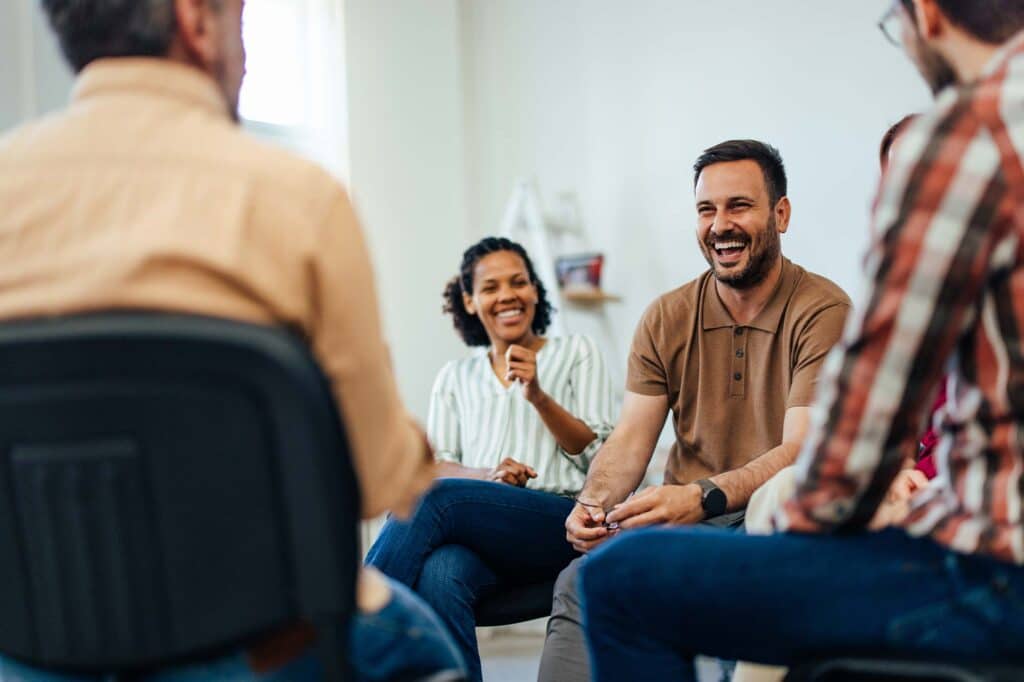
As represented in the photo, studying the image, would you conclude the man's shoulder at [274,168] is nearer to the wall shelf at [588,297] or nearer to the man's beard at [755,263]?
the man's beard at [755,263]

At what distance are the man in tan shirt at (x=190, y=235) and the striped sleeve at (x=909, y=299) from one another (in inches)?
15.8

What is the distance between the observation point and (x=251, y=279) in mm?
890

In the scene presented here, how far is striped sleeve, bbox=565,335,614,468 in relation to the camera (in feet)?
8.47

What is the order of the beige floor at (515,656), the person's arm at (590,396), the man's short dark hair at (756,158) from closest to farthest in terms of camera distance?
the man's short dark hair at (756,158) → the person's arm at (590,396) → the beige floor at (515,656)

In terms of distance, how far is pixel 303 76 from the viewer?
3662mm

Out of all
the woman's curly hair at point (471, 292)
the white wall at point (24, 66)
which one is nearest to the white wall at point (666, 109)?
the woman's curly hair at point (471, 292)

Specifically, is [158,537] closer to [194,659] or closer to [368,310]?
[194,659]

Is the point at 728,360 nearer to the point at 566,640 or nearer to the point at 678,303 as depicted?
the point at 678,303

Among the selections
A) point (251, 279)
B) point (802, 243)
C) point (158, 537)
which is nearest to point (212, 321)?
point (251, 279)

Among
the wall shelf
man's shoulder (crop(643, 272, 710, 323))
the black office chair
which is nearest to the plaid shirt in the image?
the black office chair

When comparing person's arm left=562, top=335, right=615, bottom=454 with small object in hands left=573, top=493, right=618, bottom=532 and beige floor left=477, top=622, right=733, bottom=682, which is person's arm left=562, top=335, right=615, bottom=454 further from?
beige floor left=477, top=622, right=733, bottom=682

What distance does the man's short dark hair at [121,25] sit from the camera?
1.02 m

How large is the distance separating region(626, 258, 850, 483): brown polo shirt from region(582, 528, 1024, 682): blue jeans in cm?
97

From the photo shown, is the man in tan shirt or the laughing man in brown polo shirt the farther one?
the laughing man in brown polo shirt
